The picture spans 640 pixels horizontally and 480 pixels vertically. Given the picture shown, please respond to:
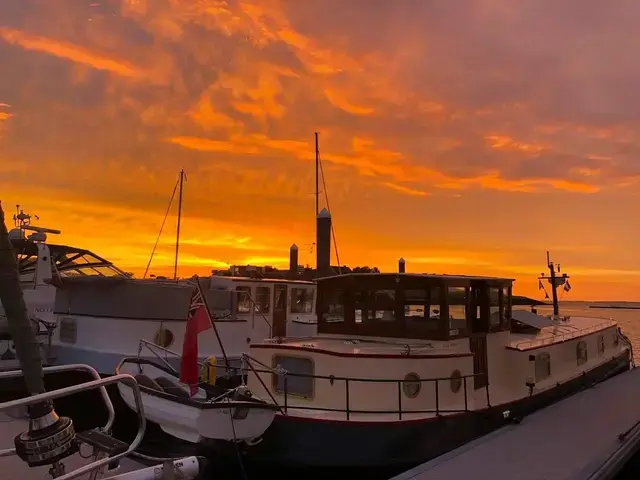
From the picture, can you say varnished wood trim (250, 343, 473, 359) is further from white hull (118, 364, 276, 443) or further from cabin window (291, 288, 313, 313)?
cabin window (291, 288, 313, 313)

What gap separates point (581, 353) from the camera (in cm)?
1875

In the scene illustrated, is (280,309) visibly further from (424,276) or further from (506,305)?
(424,276)

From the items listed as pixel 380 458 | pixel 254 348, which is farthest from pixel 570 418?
pixel 254 348

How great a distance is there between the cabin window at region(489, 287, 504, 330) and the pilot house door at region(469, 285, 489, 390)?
8.8 inches

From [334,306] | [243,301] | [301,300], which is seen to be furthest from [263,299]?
[334,306]

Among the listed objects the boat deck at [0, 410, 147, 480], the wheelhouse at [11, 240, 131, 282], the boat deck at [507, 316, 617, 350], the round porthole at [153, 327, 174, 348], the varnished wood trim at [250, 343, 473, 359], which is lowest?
the boat deck at [0, 410, 147, 480]

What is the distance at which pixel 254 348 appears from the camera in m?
12.0

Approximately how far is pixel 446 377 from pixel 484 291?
267 cm

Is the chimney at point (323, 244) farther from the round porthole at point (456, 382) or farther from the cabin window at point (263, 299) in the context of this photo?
the round porthole at point (456, 382)

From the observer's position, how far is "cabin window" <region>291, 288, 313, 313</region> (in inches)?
862

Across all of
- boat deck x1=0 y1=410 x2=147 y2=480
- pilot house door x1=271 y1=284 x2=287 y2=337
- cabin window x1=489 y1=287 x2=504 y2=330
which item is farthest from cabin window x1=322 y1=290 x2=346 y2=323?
pilot house door x1=271 y1=284 x2=287 y2=337

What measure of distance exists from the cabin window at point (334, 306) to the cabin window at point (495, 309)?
11.3 ft

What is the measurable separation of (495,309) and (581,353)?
736 cm

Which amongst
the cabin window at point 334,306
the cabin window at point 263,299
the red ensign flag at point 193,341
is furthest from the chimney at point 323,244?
the red ensign flag at point 193,341
